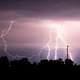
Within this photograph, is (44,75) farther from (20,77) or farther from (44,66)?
(44,66)

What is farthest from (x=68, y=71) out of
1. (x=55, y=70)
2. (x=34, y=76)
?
(x=34, y=76)

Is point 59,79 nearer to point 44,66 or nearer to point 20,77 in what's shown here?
point 20,77

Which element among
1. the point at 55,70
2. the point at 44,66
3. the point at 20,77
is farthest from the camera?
the point at 44,66

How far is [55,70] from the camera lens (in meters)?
58.6

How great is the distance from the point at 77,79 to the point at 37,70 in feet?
20.1

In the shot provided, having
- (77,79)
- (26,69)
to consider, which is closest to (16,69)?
(26,69)

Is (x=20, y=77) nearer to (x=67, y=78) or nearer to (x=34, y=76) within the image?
(x=34, y=76)

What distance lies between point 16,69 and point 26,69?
132 cm

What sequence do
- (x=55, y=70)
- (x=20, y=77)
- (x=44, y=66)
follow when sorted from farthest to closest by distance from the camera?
(x=44, y=66) < (x=55, y=70) < (x=20, y=77)

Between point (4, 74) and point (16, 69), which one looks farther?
point (16, 69)

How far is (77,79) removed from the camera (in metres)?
55.4

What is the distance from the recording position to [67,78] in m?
55.2

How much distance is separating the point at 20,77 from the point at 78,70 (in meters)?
10.2

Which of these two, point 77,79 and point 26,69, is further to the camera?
point 26,69
